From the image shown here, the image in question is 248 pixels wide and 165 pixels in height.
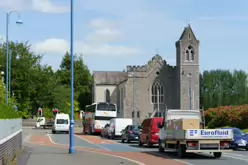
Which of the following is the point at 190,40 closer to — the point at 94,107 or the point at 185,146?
the point at 94,107

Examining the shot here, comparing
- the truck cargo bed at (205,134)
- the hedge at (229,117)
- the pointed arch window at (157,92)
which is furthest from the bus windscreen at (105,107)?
the pointed arch window at (157,92)

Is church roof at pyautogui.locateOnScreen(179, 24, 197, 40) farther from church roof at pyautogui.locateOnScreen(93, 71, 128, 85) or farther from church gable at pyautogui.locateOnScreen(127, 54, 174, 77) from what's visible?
church roof at pyautogui.locateOnScreen(93, 71, 128, 85)

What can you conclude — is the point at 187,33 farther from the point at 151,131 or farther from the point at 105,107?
the point at 151,131

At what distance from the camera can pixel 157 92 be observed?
96250mm

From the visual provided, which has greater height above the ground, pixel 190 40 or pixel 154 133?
pixel 190 40

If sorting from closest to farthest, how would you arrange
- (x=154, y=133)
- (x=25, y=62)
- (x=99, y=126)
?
(x=154, y=133) → (x=99, y=126) → (x=25, y=62)

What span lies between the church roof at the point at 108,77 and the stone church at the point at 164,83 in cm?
1346

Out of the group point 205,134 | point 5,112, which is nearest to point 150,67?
point 205,134

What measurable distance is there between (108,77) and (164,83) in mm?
21046

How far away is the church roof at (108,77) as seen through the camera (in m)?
113

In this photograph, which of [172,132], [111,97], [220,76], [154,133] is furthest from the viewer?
[220,76]

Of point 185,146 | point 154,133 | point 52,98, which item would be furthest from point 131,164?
point 52,98

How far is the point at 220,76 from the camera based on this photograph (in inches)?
4872

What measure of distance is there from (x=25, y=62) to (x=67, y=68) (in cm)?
5226
